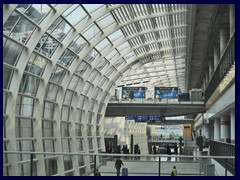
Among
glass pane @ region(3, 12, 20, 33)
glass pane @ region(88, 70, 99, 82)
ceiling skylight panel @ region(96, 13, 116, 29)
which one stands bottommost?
glass pane @ region(88, 70, 99, 82)

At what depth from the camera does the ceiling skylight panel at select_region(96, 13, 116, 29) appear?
2733 centimetres

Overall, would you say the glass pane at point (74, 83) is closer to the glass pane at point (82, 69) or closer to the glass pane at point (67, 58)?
the glass pane at point (82, 69)

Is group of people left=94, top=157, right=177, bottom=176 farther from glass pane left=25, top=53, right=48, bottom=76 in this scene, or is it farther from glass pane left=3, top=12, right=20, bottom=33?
glass pane left=25, top=53, right=48, bottom=76

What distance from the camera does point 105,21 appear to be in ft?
91.6

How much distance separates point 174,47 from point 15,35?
62.4 ft

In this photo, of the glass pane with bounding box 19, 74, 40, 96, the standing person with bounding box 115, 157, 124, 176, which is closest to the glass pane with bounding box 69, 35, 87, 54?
the glass pane with bounding box 19, 74, 40, 96

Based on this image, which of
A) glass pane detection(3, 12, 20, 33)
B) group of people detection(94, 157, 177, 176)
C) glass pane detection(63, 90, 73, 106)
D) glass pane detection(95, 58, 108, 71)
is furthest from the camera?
glass pane detection(95, 58, 108, 71)

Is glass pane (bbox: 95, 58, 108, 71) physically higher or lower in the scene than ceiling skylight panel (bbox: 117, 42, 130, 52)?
lower

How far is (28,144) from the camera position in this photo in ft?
84.7

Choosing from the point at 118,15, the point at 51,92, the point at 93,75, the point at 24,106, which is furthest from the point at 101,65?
the point at 24,106

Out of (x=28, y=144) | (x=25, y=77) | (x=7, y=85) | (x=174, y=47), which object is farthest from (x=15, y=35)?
(x=174, y=47)

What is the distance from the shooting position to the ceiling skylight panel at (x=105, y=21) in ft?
89.7

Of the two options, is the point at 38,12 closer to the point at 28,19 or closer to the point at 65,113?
the point at 28,19

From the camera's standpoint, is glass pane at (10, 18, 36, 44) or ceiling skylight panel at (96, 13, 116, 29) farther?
ceiling skylight panel at (96, 13, 116, 29)
